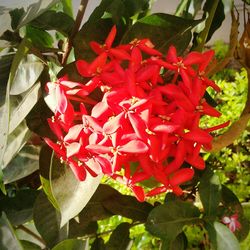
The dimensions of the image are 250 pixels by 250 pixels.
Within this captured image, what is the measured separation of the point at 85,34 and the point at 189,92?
0.17m

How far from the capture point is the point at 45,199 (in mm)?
736

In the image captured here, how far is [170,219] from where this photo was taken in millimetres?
698

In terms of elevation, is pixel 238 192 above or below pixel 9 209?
below

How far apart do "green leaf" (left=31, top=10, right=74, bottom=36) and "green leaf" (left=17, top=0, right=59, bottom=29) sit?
107mm

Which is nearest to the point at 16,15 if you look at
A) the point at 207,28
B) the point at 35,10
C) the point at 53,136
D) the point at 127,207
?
the point at 35,10

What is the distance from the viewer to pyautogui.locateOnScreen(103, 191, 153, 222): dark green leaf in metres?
0.78

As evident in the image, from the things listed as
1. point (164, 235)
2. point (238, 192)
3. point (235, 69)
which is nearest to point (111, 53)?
point (164, 235)

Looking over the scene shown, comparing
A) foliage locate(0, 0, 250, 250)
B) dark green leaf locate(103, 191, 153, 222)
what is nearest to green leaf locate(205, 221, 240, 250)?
foliage locate(0, 0, 250, 250)

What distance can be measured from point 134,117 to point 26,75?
21 centimetres

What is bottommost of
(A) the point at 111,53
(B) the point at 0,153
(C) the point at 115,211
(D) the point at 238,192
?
(D) the point at 238,192

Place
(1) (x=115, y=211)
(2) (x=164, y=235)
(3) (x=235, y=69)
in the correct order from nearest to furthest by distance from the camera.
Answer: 1. (2) (x=164, y=235)
2. (1) (x=115, y=211)
3. (3) (x=235, y=69)

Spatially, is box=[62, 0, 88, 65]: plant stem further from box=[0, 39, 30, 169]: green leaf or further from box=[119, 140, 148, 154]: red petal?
box=[119, 140, 148, 154]: red petal

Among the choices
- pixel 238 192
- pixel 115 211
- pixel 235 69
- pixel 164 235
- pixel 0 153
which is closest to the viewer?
pixel 0 153

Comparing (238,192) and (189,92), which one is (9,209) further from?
(238,192)
